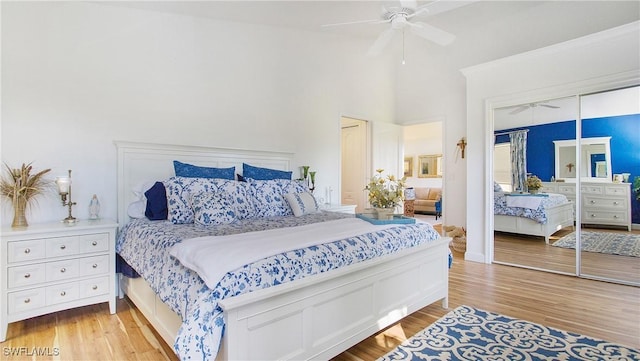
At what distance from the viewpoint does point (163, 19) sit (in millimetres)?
3170

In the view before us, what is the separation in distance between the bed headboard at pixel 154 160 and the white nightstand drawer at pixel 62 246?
0.54 m

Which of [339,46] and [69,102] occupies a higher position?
[339,46]

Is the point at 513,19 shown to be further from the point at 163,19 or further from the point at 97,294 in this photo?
the point at 97,294

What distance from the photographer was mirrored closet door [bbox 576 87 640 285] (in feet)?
10.7

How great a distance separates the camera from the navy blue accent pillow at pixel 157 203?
2711 millimetres

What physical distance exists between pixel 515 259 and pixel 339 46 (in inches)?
148

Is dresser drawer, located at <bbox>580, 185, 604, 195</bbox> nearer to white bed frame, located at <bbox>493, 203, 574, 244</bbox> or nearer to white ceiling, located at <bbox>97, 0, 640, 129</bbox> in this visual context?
white bed frame, located at <bbox>493, 203, 574, 244</bbox>

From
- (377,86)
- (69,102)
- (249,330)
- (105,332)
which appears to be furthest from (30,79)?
(377,86)

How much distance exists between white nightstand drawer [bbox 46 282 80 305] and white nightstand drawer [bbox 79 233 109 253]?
0.27m

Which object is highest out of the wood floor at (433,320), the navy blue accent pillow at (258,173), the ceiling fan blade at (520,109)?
the ceiling fan blade at (520,109)

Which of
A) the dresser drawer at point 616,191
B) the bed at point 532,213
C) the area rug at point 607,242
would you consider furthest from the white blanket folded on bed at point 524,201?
the dresser drawer at point 616,191

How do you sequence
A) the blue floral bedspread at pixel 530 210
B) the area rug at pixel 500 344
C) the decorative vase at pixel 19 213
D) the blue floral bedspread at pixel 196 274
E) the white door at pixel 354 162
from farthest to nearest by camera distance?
the white door at pixel 354 162
the blue floral bedspread at pixel 530 210
the decorative vase at pixel 19 213
the area rug at pixel 500 344
the blue floral bedspread at pixel 196 274

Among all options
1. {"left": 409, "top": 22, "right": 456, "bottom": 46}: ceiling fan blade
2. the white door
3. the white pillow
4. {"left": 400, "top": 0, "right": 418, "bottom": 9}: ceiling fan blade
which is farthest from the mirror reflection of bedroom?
the white pillow

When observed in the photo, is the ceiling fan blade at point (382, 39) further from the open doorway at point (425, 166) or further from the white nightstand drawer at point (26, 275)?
the open doorway at point (425, 166)
